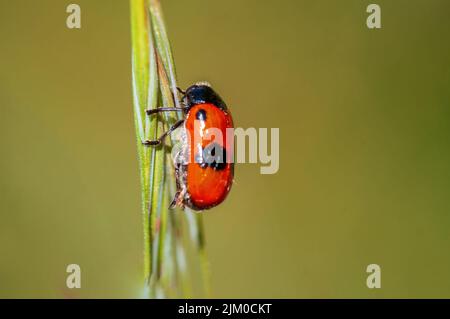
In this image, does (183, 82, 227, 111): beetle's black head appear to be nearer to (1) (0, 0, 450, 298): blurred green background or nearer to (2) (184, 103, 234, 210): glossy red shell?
(2) (184, 103, 234, 210): glossy red shell

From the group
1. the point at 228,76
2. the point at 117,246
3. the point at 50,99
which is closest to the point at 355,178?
the point at 228,76

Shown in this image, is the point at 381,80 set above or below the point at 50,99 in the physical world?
above

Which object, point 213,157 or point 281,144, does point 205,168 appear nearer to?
point 213,157

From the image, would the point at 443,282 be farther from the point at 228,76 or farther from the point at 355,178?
the point at 228,76

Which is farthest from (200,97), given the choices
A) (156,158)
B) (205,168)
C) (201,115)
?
(156,158)

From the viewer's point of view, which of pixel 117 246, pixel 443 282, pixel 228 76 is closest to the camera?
pixel 117 246

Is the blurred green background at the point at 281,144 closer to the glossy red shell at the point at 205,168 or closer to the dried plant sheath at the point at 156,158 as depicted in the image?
the glossy red shell at the point at 205,168
